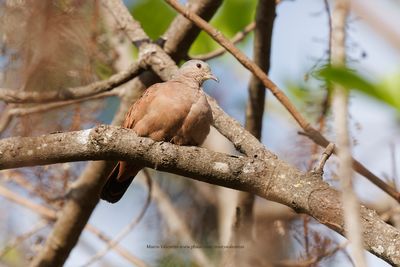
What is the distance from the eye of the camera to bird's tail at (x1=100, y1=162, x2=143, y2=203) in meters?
4.86

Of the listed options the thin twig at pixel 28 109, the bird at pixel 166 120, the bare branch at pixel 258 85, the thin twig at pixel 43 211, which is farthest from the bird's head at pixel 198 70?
the thin twig at pixel 43 211

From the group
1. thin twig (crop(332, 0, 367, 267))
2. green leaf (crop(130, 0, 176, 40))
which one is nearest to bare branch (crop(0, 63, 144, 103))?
green leaf (crop(130, 0, 176, 40))

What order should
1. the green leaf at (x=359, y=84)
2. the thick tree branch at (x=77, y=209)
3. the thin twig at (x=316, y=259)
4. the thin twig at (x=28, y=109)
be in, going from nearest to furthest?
the green leaf at (x=359, y=84), the thin twig at (x=316, y=259), the thin twig at (x=28, y=109), the thick tree branch at (x=77, y=209)

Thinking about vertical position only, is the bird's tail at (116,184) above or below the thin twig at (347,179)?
below

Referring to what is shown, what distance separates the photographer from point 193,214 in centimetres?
710

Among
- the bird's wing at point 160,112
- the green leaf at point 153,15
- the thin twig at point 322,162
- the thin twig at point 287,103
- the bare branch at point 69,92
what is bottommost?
the green leaf at point 153,15

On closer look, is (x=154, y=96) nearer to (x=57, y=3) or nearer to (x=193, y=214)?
(x=57, y=3)

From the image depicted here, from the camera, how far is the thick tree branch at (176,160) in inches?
131

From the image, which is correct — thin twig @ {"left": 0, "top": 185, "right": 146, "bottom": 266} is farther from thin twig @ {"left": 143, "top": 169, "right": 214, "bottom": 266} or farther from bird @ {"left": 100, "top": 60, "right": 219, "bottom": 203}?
bird @ {"left": 100, "top": 60, "right": 219, "bottom": 203}

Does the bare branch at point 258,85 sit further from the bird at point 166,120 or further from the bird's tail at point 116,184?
the bird's tail at point 116,184

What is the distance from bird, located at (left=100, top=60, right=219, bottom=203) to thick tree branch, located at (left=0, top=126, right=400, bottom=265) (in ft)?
3.93

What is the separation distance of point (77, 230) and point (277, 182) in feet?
7.69

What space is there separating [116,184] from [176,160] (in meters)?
1.63

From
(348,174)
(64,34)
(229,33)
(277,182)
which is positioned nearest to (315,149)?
(277,182)
